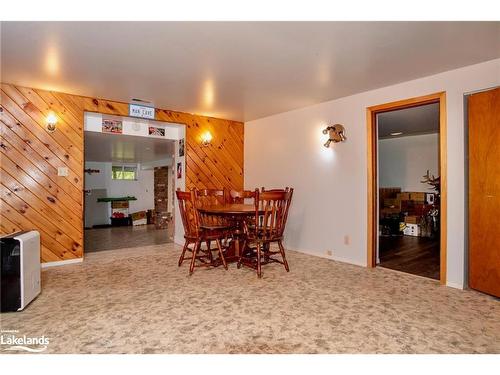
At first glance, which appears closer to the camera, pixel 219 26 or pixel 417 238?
pixel 219 26

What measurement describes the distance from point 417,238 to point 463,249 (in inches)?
124

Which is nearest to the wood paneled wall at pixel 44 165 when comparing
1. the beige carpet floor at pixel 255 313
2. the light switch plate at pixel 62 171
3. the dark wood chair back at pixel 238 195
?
the light switch plate at pixel 62 171

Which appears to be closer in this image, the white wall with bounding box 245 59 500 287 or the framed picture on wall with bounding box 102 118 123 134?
the white wall with bounding box 245 59 500 287

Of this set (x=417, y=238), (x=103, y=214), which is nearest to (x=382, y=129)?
(x=417, y=238)

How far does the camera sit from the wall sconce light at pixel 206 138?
4.98 metres

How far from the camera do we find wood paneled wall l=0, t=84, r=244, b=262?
3.41m

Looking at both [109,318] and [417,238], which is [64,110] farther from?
[417,238]

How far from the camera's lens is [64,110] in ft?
12.4

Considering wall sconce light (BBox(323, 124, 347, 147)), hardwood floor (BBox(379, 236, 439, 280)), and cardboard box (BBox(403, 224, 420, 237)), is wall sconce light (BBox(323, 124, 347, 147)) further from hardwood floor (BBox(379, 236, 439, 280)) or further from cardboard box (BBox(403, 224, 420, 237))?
cardboard box (BBox(403, 224, 420, 237))

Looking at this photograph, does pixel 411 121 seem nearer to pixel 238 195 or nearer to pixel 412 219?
pixel 412 219

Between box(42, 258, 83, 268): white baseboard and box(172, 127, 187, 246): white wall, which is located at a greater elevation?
box(172, 127, 187, 246): white wall

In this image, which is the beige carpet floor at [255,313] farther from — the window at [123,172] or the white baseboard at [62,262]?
the window at [123,172]

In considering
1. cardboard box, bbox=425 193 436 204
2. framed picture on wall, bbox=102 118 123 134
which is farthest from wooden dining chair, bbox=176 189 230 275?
cardboard box, bbox=425 193 436 204
